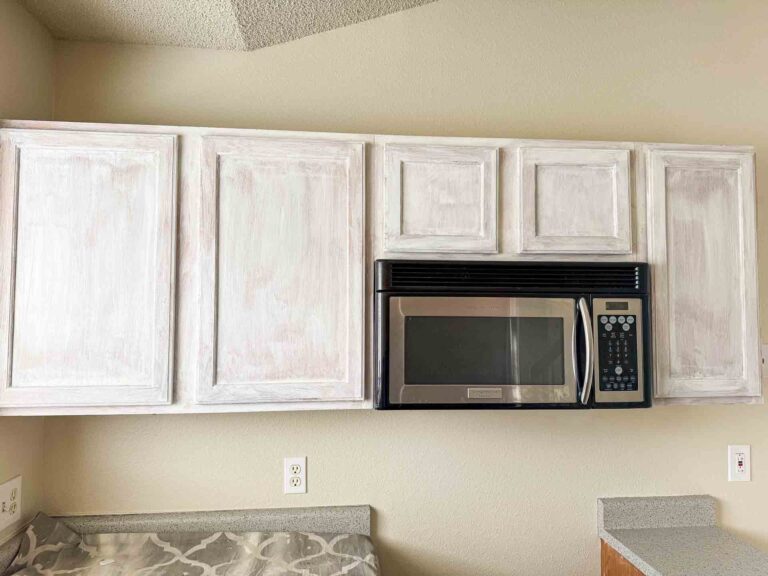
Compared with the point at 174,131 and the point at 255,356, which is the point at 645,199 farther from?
the point at 174,131

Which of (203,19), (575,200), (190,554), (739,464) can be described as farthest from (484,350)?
(203,19)

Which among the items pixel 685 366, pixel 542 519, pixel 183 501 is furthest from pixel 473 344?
pixel 183 501

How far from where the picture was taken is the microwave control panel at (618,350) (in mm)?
1479

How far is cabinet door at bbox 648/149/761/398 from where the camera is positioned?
1.57m

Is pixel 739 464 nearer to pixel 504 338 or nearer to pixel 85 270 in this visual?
pixel 504 338

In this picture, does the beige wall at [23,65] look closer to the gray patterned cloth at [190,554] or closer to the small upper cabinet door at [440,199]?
the small upper cabinet door at [440,199]

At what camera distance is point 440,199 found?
5.01 ft

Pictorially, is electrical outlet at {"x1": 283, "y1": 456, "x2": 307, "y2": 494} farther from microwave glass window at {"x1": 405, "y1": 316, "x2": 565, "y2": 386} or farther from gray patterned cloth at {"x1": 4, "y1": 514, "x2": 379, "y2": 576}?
microwave glass window at {"x1": 405, "y1": 316, "x2": 565, "y2": 386}

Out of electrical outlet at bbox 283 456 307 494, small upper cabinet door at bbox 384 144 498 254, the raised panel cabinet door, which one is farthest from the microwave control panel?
the raised panel cabinet door

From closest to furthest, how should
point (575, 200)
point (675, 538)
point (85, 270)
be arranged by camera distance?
1. point (85, 270)
2. point (575, 200)
3. point (675, 538)

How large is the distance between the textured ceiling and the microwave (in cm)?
89

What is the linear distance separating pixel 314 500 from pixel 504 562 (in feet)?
2.24

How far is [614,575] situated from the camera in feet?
5.63

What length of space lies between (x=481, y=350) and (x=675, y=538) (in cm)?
96
